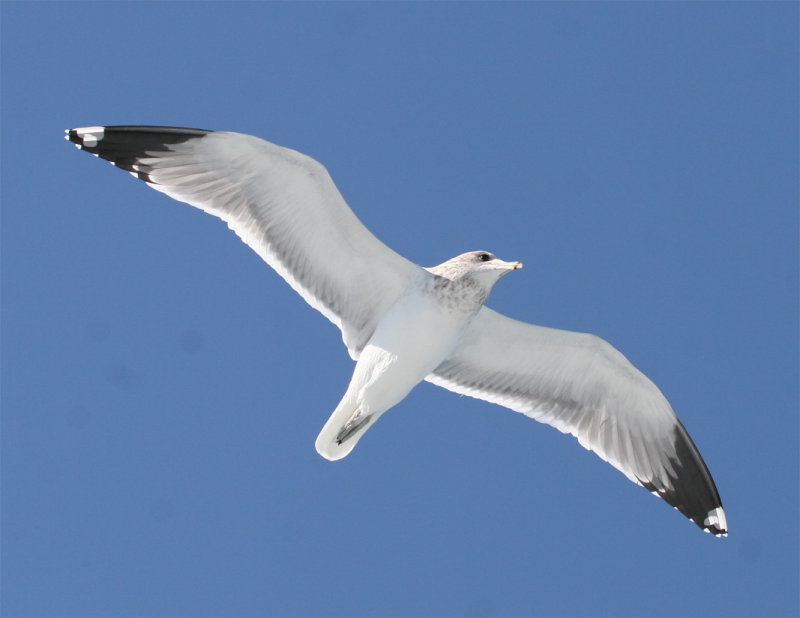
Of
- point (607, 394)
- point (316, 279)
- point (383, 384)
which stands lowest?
point (383, 384)

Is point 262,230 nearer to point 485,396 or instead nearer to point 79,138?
point 79,138

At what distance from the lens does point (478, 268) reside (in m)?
7.91

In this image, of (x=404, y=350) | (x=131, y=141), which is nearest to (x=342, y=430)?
(x=404, y=350)

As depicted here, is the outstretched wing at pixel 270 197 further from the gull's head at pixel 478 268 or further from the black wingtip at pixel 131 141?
the gull's head at pixel 478 268

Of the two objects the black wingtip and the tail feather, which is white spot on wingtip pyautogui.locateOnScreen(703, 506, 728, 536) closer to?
the tail feather

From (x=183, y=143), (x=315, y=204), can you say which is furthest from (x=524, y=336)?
(x=183, y=143)

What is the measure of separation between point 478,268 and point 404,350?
751mm

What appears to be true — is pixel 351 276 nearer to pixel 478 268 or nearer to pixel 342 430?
pixel 478 268

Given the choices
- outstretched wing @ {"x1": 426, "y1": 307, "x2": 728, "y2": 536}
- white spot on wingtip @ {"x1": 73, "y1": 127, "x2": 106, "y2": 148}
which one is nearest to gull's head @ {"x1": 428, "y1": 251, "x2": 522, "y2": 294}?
outstretched wing @ {"x1": 426, "y1": 307, "x2": 728, "y2": 536}

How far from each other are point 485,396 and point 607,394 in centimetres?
92

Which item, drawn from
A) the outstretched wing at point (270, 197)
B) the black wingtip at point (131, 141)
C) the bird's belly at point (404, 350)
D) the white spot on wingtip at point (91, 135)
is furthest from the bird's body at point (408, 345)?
the white spot on wingtip at point (91, 135)

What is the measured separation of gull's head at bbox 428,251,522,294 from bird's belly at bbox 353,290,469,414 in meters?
0.25

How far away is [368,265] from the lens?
8195 millimetres

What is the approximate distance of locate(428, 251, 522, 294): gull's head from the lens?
25.8 feet
